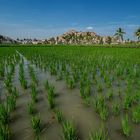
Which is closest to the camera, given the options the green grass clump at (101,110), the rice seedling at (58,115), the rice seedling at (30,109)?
the rice seedling at (58,115)

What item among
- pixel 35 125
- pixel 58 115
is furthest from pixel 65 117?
pixel 35 125

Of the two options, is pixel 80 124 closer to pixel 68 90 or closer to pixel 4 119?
pixel 4 119

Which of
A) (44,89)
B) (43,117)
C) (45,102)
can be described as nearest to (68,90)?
(44,89)

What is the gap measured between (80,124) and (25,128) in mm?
938

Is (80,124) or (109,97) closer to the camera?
(80,124)

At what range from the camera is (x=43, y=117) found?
405cm

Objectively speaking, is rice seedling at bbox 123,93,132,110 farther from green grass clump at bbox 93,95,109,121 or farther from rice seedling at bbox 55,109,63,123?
rice seedling at bbox 55,109,63,123

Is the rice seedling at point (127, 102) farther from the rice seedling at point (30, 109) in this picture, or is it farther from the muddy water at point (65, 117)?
the rice seedling at point (30, 109)

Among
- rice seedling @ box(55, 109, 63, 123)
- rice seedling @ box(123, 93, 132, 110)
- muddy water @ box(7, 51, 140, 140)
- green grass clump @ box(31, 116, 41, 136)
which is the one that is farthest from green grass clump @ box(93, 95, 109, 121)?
green grass clump @ box(31, 116, 41, 136)

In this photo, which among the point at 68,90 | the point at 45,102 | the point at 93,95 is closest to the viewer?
the point at 45,102

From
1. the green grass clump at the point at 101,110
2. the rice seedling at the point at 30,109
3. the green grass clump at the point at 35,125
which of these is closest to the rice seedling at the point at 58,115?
the green grass clump at the point at 35,125

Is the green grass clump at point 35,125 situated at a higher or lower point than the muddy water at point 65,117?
higher

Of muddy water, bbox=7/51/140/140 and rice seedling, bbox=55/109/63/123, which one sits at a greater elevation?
rice seedling, bbox=55/109/63/123

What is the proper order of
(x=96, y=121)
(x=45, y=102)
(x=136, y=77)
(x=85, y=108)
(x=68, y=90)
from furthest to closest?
(x=136, y=77) < (x=68, y=90) < (x=45, y=102) < (x=85, y=108) < (x=96, y=121)
